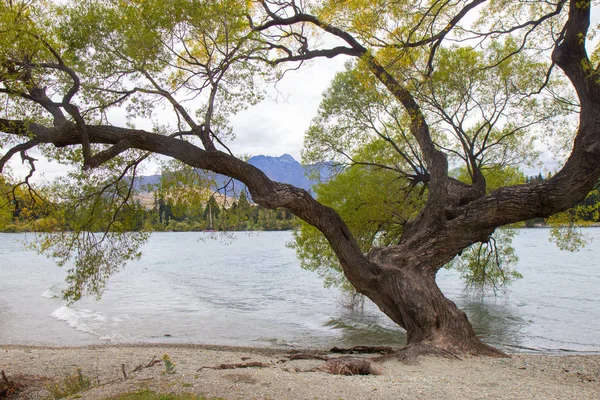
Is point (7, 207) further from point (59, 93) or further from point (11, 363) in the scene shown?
point (11, 363)

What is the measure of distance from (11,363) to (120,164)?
18.2 ft

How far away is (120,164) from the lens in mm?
11211

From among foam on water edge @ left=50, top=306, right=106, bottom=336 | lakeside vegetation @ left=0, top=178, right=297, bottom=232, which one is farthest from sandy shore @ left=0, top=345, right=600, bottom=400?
foam on water edge @ left=50, top=306, right=106, bottom=336

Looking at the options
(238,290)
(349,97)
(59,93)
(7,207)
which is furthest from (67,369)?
(238,290)

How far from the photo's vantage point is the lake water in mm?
17125

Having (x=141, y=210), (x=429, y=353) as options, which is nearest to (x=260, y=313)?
(x=141, y=210)

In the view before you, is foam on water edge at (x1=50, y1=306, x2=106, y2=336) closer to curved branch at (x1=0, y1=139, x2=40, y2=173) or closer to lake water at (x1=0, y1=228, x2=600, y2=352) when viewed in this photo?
lake water at (x1=0, y1=228, x2=600, y2=352)

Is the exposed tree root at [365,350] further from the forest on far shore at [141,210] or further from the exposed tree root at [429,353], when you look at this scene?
the forest on far shore at [141,210]

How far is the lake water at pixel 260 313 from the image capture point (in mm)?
17125

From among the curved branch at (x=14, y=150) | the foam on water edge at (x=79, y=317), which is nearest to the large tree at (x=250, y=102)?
the curved branch at (x=14, y=150)

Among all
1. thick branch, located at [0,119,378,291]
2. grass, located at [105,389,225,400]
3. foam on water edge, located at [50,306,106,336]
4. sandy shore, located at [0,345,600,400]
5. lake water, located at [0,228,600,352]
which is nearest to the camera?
grass, located at [105,389,225,400]

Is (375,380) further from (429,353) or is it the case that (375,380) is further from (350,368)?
(429,353)

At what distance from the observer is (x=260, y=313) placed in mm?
23438

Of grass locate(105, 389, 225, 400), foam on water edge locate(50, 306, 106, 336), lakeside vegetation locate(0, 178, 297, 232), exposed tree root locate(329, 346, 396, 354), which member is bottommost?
foam on water edge locate(50, 306, 106, 336)
